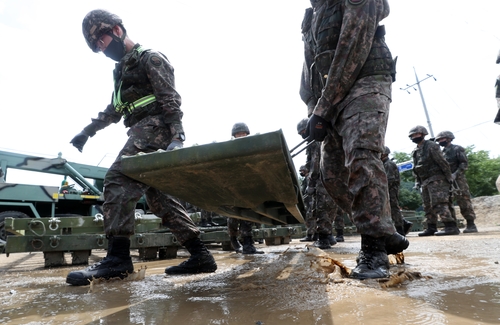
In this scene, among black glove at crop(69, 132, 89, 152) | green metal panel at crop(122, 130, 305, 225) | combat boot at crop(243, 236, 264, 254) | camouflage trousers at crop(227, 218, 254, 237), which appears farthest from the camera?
camouflage trousers at crop(227, 218, 254, 237)

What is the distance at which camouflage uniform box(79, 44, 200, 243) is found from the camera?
8.29 feet

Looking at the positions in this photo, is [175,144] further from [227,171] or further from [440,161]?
[440,161]

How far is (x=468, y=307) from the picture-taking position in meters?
1.25

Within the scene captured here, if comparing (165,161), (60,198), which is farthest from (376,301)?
(60,198)

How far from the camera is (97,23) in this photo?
281 cm

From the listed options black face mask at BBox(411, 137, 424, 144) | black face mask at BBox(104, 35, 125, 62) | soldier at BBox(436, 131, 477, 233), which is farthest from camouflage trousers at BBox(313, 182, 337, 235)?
soldier at BBox(436, 131, 477, 233)

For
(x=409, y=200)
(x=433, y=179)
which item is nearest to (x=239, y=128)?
(x=433, y=179)

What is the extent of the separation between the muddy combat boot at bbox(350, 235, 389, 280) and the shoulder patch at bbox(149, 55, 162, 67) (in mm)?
1933

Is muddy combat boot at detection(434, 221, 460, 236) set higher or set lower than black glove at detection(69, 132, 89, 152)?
lower

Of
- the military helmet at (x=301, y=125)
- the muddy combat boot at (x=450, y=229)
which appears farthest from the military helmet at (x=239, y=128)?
the muddy combat boot at (x=450, y=229)

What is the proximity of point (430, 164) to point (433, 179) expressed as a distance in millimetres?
326

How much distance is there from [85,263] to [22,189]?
17.5ft

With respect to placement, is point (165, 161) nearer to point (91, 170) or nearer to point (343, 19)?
point (343, 19)

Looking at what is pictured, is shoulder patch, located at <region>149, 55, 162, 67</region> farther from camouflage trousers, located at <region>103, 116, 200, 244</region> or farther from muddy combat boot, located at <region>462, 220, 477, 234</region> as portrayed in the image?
muddy combat boot, located at <region>462, 220, 477, 234</region>
